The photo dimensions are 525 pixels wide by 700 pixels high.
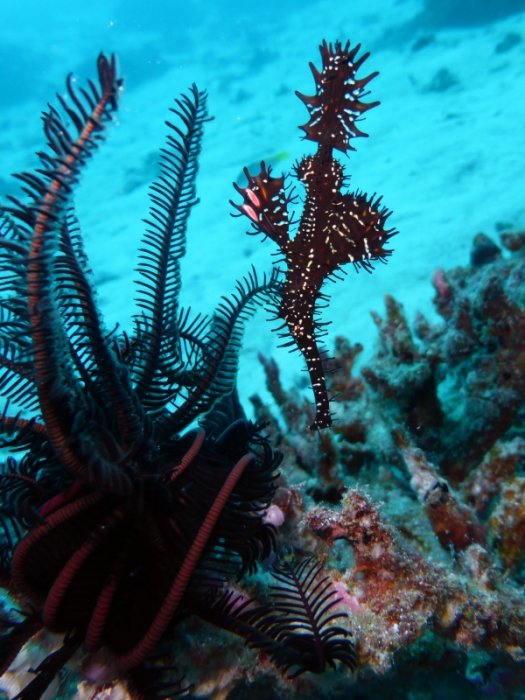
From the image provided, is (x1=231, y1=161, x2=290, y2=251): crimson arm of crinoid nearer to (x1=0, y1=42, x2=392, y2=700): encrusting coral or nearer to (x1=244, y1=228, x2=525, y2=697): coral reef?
(x1=0, y1=42, x2=392, y2=700): encrusting coral

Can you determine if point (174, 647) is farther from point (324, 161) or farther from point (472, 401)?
point (472, 401)

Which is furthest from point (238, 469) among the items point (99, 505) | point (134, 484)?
point (99, 505)

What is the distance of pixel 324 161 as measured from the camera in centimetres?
196

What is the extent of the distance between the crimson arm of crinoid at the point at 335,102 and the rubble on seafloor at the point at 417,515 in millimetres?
1012

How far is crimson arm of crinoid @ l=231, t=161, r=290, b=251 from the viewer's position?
204 cm

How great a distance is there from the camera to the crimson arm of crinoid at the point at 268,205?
2045 mm

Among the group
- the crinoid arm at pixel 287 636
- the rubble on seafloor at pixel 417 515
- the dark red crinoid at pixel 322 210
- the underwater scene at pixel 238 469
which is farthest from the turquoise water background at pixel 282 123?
the rubble on seafloor at pixel 417 515

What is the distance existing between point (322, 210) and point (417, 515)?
7.95 feet

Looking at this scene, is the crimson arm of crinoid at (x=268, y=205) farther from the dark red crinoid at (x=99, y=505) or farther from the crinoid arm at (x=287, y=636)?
the crinoid arm at (x=287, y=636)

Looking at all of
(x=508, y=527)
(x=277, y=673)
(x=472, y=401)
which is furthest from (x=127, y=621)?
(x=472, y=401)

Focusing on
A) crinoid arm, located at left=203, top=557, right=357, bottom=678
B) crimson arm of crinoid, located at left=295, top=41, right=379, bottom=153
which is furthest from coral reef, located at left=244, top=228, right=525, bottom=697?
crimson arm of crinoid, located at left=295, top=41, right=379, bottom=153

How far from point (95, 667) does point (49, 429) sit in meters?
0.96

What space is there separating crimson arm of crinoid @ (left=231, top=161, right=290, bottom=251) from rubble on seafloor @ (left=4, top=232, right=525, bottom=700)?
71cm

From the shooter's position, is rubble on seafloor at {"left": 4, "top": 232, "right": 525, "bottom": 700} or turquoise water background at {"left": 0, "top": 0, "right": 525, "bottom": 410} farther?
turquoise water background at {"left": 0, "top": 0, "right": 525, "bottom": 410}
